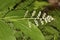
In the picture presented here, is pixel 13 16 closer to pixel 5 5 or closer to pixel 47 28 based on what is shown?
pixel 5 5

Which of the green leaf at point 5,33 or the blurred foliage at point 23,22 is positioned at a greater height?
the blurred foliage at point 23,22

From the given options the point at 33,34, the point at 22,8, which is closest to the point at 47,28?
the point at 22,8

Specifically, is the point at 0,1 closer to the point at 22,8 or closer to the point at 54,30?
the point at 22,8

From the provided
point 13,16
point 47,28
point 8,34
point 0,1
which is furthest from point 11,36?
point 47,28

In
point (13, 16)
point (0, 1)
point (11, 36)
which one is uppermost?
point (0, 1)

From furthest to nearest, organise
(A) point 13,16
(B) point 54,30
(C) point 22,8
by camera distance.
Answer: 1. (B) point 54,30
2. (C) point 22,8
3. (A) point 13,16

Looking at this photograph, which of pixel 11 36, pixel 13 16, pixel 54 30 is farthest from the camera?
pixel 54 30

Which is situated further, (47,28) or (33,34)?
(47,28)

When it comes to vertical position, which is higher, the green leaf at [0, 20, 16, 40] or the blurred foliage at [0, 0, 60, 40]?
the blurred foliage at [0, 0, 60, 40]

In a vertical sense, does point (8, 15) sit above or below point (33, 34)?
above
